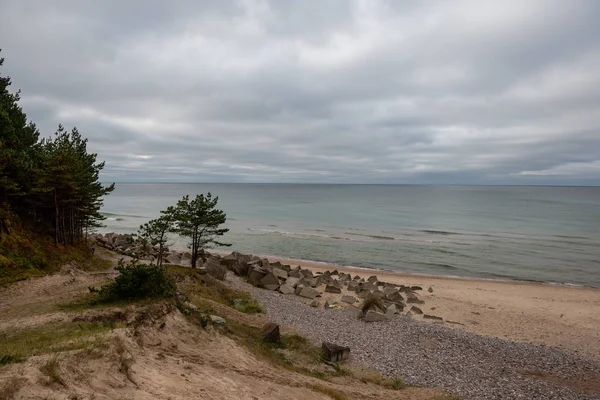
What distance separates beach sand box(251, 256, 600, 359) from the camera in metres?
22.4

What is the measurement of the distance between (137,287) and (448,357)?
44.5ft

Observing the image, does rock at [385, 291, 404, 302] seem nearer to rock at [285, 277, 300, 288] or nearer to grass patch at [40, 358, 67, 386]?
rock at [285, 277, 300, 288]

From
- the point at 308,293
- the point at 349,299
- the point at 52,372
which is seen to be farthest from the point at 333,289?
the point at 52,372

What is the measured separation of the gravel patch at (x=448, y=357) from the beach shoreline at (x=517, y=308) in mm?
A: 3359

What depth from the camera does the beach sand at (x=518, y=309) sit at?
22378mm

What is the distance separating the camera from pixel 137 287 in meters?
13.6

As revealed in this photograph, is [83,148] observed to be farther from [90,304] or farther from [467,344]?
[467,344]

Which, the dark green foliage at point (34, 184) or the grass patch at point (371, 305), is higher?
the dark green foliage at point (34, 184)

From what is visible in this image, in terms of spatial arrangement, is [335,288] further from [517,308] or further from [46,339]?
[46,339]

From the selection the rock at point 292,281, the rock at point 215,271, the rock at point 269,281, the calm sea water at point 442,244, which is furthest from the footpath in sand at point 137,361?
the calm sea water at point 442,244

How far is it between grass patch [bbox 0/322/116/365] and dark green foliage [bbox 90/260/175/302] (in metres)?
2.34

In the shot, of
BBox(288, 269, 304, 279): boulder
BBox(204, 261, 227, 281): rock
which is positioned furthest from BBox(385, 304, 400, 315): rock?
BBox(204, 261, 227, 281): rock

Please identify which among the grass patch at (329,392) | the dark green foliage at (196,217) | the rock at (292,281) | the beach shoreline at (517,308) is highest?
the dark green foliage at (196,217)

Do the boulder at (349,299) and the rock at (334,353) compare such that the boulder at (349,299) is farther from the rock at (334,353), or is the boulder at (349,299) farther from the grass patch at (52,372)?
the grass patch at (52,372)
